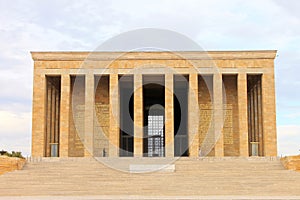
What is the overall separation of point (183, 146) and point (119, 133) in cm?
472

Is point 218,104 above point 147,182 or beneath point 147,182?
above

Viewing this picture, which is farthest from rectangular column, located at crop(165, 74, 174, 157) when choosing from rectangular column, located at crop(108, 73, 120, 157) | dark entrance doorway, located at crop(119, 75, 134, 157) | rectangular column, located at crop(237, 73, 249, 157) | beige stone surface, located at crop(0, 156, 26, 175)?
beige stone surface, located at crop(0, 156, 26, 175)

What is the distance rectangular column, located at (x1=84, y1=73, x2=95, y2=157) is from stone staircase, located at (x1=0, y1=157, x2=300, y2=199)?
8.05 m

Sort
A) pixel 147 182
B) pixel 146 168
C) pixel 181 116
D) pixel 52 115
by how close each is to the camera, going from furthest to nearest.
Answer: pixel 181 116 < pixel 52 115 < pixel 146 168 < pixel 147 182

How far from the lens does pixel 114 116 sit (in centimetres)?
3058

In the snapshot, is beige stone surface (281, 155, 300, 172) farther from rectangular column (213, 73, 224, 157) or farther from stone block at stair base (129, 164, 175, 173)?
rectangular column (213, 73, 224, 157)

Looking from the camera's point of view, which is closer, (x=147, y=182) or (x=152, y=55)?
(x=147, y=182)

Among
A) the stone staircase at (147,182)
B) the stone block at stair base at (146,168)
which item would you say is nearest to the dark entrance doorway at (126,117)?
the stone staircase at (147,182)

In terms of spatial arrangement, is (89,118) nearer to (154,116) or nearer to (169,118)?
(169,118)

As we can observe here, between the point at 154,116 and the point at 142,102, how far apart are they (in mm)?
6920

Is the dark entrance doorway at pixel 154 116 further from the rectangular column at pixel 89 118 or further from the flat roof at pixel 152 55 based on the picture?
the rectangular column at pixel 89 118

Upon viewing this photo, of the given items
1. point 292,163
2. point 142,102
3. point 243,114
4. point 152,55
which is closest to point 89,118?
point 142,102

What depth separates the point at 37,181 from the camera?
58.3 feet

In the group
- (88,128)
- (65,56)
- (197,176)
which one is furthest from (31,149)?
(197,176)
